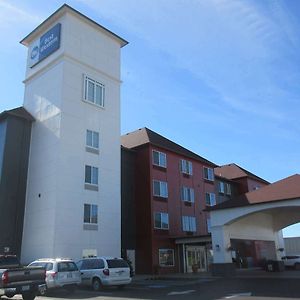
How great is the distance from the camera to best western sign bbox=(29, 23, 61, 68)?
125 feet

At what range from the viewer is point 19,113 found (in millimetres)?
36906

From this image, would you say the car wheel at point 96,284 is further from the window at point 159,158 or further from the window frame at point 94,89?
the window at point 159,158

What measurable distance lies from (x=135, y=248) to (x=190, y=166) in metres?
12.1

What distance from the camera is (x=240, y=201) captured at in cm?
3112

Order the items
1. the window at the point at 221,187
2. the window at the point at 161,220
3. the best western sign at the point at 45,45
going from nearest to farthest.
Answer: the best western sign at the point at 45,45
the window at the point at 161,220
the window at the point at 221,187

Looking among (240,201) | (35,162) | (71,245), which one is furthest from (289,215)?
(35,162)

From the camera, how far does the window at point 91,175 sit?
35.4 meters

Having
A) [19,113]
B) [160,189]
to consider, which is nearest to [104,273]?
[19,113]

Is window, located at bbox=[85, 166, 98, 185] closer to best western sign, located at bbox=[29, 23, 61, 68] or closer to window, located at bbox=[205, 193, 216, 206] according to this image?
best western sign, located at bbox=[29, 23, 61, 68]

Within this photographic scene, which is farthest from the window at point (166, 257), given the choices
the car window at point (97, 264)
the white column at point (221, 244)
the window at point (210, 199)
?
the car window at point (97, 264)

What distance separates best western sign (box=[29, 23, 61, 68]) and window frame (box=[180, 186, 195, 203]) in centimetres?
1981

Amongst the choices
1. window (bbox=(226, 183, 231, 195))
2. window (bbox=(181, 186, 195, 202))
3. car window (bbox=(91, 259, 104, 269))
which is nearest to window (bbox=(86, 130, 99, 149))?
window (bbox=(181, 186, 195, 202))

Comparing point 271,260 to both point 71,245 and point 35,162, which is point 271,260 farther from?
point 35,162

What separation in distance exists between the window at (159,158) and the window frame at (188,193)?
3773 mm
